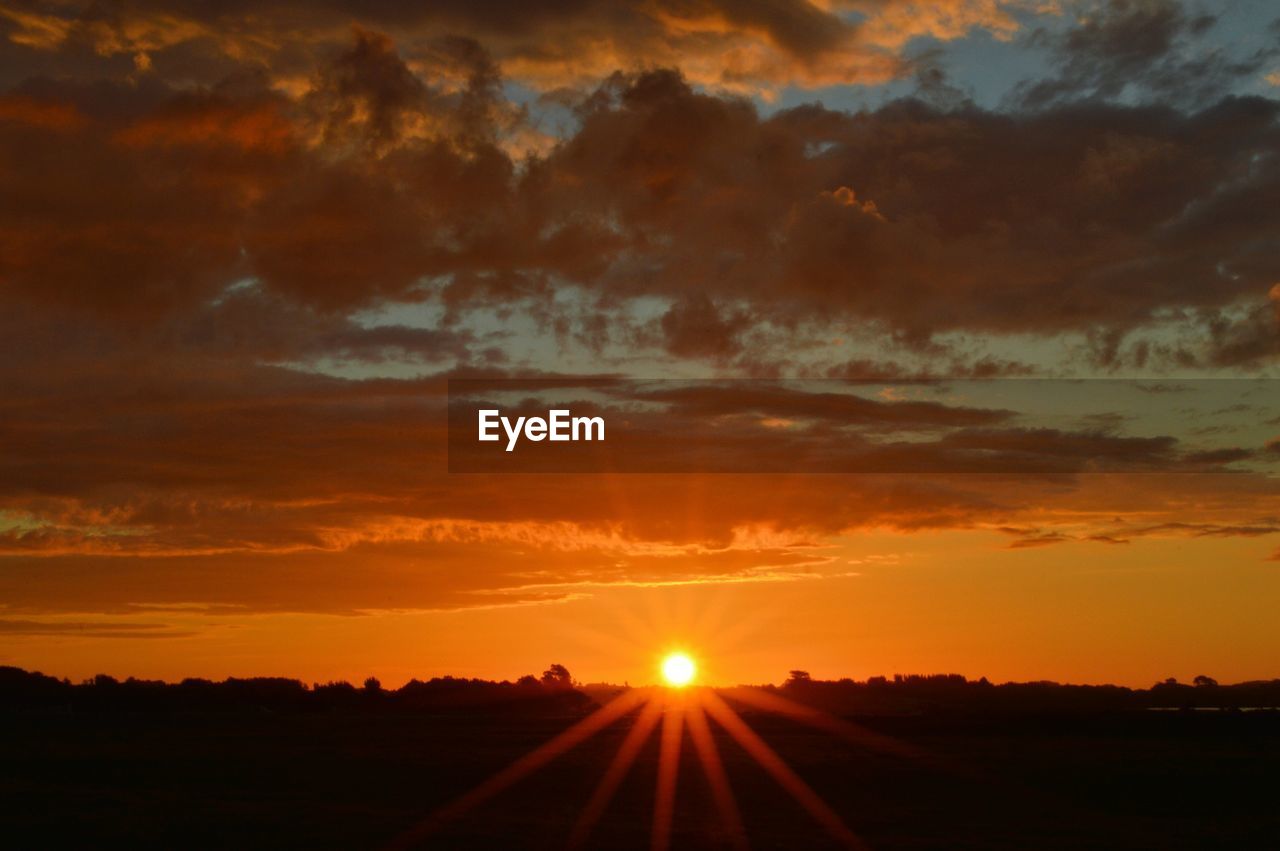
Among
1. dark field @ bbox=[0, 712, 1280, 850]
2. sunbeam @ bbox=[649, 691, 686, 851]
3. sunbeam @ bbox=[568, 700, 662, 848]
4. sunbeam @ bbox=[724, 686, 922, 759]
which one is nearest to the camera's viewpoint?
sunbeam @ bbox=[649, 691, 686, 851]

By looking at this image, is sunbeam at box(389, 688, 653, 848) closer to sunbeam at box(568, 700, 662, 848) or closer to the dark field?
the dark field

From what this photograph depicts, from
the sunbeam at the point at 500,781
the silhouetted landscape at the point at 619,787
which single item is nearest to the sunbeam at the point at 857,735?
the silhouetted landscape at the point at 619,787

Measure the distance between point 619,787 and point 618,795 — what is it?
285 cm

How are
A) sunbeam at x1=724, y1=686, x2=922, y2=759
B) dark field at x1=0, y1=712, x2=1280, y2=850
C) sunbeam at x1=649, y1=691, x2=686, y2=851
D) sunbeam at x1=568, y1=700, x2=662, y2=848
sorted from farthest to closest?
sunbeam at x1=724, y1=686, x2=922, y2=759 → dark field at x1=0, y1=712, x2=1280, y2=850 → sunbeam at x1=568, y1=700, x2=662, y2=848 → sunbeam at x1=649, y1=691, x2=686, y2=851

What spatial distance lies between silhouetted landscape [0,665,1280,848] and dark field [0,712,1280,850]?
0.44 ft

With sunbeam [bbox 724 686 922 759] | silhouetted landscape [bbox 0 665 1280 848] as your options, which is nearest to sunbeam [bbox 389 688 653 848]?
silhouetted landscape [bbox 0 665 1280 848]

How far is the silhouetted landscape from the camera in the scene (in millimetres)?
40969

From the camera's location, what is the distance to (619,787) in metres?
53.8

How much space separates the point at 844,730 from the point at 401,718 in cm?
4218

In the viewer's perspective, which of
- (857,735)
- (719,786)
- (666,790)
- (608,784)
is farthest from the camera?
(857,735)

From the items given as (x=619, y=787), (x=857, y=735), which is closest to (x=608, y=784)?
(x=619, y=787)

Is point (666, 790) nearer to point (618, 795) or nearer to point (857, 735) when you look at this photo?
point (618, 795)

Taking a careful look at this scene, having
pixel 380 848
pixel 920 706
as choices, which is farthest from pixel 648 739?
pixel 920 706

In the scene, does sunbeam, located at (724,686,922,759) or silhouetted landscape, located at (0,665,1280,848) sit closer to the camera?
silhouetted landscape, located at (0,665,1280,848)
